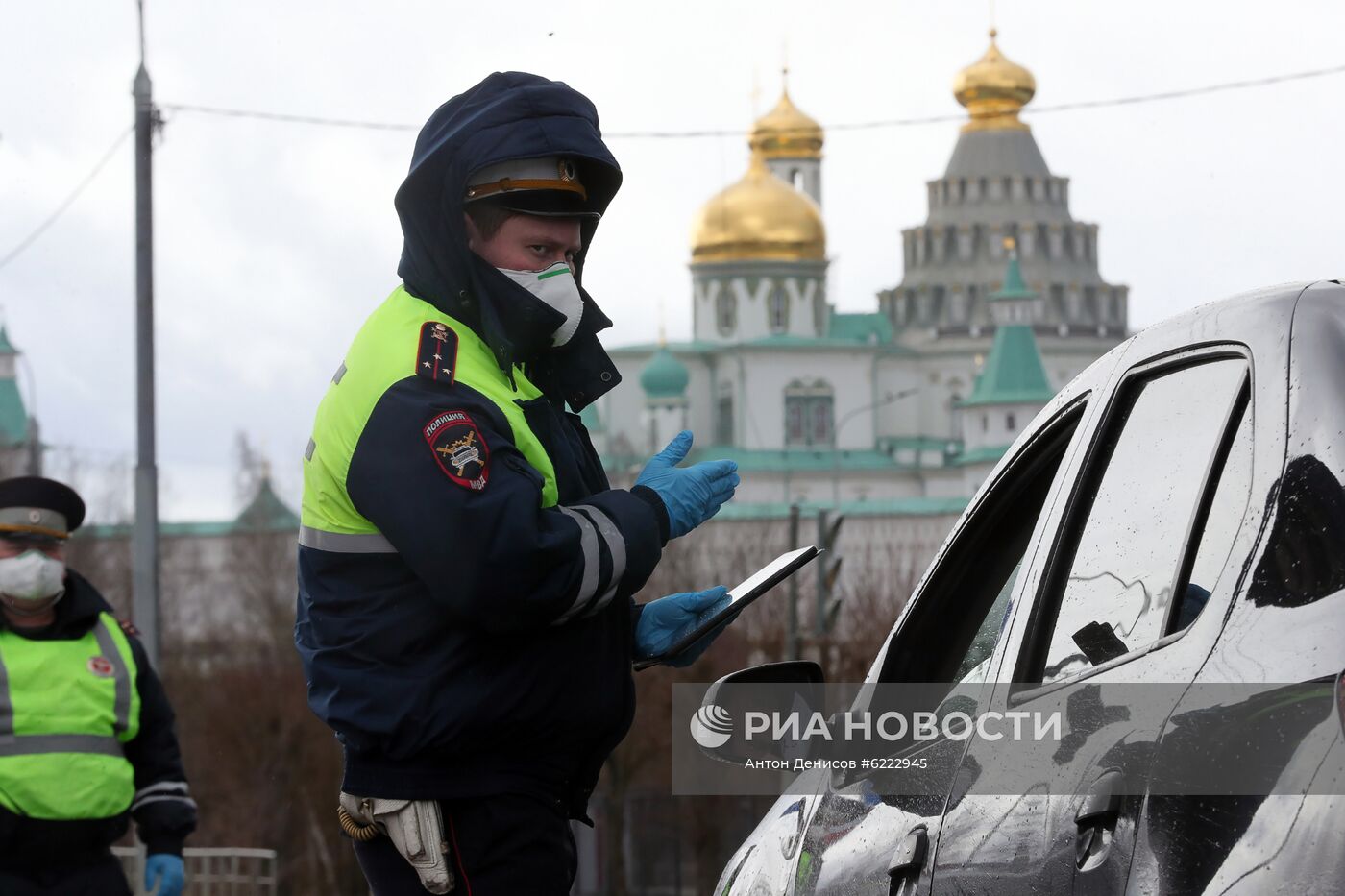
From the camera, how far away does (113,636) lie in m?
6.24

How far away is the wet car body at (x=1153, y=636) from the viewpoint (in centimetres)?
215

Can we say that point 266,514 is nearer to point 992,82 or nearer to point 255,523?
point 255,523

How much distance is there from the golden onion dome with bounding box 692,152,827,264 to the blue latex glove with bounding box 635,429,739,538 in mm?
111393

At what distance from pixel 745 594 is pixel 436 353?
59 cm

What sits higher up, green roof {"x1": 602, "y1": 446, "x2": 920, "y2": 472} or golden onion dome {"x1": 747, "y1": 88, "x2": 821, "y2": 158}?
golden onion dome {"x1": 747, "y1": 88, "x2": 821, "y2": 158}

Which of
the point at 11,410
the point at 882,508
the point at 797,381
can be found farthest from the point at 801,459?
the point at 11,410

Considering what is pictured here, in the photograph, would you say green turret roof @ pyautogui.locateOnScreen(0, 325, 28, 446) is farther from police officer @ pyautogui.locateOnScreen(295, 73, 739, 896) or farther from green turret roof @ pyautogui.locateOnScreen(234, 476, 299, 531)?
police officer @ pyautogui.locateOnScreen(295, 73, 739, 896)

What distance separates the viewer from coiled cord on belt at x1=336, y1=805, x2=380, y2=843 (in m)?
3.41

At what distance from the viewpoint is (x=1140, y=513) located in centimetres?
286

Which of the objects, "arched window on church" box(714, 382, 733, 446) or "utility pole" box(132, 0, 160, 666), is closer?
"utility pole" box(132, 0, 160, 666)

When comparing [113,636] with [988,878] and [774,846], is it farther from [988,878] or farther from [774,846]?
[988,878]

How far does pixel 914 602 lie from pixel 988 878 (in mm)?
846

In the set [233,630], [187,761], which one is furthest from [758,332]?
[187,761]

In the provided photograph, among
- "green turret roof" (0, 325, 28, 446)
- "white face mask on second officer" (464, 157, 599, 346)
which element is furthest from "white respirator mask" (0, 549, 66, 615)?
"green turret roof" (0, 325, 28, 446)
